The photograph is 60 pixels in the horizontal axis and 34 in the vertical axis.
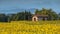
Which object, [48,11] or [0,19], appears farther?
[48,11]

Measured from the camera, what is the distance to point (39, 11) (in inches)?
2825

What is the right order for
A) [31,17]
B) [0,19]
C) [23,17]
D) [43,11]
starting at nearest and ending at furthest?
1. [0,19]
2. [23,17]
3. [31,17]
4. [43,11]

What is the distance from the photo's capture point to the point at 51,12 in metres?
68.9

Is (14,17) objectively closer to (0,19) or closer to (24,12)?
(24,12)

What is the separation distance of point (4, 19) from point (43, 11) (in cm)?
2839

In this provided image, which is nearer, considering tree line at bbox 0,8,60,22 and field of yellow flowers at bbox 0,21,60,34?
field of yellow flowers at bbox 0,21,60,34

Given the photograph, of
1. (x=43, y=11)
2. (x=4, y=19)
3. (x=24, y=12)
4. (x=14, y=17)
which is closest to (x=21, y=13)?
(x=24, y=12)

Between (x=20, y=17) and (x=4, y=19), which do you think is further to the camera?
(x=20, y=17)

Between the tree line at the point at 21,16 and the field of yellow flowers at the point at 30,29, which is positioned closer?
the field of yellow flowers at the point at 30,29

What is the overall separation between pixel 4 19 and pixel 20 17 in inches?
546

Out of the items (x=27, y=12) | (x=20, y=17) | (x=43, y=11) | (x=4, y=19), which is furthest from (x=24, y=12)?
(x=4, y=19)

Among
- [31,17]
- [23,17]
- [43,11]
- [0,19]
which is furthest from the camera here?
[43,11]

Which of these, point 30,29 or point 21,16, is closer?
point 30,29

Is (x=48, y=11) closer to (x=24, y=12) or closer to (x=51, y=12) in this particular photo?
(x=51, y=12)
